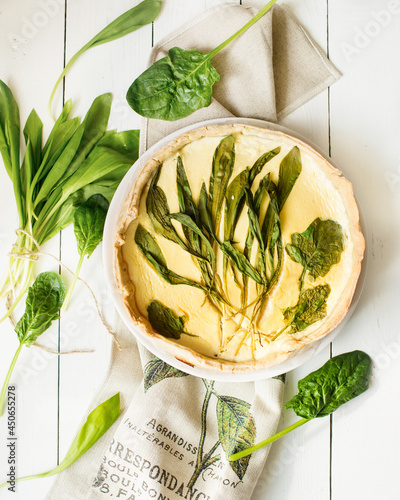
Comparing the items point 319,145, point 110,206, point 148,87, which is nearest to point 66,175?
point 110,206

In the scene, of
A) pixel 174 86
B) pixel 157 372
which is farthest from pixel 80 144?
pixel 157 372

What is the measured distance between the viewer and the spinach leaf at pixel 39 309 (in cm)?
135

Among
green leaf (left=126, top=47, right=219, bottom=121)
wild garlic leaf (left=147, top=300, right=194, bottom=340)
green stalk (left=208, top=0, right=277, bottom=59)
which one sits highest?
green stalk (left=208, top=0, right=277, bottom=59)

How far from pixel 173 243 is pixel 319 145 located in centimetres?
49

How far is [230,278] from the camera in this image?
1.21 meters

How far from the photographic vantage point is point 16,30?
1.43 m

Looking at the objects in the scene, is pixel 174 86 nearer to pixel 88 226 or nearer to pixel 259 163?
pixel 259 163

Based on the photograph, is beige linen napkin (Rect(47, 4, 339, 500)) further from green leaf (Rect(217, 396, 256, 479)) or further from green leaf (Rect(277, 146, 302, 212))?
green leaf (Rect(277, 146, 302, 212))

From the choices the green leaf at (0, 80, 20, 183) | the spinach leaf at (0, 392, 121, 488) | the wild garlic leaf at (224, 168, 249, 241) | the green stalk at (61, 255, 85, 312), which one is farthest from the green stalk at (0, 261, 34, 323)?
the wild garlic leaf at (224, 168, 249, 241)

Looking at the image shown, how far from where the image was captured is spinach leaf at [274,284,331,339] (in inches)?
47.1

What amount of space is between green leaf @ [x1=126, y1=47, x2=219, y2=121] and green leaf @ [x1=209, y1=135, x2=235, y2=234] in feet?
0.50

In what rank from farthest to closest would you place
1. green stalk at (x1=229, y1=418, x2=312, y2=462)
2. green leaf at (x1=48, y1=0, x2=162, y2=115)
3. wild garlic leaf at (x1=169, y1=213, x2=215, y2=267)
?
1. green leaf at (x1=48, y1=0, x2=162, y2=115)
2. green stalk at (x1=229, y1=418, x2=312, y2=462)
3. wild garlic leaf at (x1=169, y1=213, x2=215, y2=267)

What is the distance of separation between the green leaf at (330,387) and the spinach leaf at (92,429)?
0.46 meters

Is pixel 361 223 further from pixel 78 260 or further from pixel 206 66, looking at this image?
pixel 78 260
